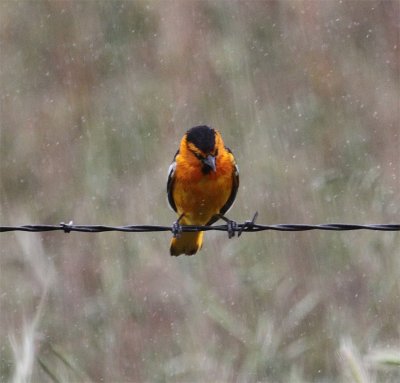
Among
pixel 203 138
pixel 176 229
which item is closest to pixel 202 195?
pixel 203 138

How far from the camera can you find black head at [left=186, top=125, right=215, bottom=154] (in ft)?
17.6

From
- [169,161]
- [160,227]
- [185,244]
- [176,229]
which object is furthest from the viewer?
[169,161]

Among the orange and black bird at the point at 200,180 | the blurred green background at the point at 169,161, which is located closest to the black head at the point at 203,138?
the orange and black bird at the point at 200,180

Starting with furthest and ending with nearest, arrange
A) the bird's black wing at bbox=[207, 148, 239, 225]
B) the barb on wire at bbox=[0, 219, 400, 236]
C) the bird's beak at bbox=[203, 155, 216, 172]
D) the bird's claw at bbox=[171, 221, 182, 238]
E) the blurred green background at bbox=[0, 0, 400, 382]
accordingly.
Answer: the bird's black wing at bbox=[207, 148, 239, 225]
the bird's beak at bbox=[203, 155, 216, 172]
the blurred green background at bbox=[0, 0, 400, 382]
the bird's claw at bbox=[171, 221, 182, 238]
the barb on wire at bbox=[0, 219, 400, 236]

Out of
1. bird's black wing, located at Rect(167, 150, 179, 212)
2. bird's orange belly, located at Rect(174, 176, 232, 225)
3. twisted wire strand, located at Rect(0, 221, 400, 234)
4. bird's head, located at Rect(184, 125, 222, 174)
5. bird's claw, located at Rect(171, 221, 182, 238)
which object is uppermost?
bird's head, located at Rect(184, 125, 222, 174)

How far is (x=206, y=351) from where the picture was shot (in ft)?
15.8

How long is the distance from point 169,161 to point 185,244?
0.99 m

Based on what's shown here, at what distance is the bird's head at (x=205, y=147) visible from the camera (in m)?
5.35

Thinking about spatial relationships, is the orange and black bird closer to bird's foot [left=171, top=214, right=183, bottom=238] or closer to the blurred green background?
bird's foot [left=171, top=214, right=183, bottom=238]

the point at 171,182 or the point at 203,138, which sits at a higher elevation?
the point at 203,138

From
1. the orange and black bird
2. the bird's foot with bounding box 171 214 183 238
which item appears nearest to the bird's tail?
the orange and black bird

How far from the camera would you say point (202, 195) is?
5.38 metres

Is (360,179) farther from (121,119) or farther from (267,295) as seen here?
(121,119)

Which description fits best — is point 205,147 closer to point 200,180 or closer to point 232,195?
point 200,180
